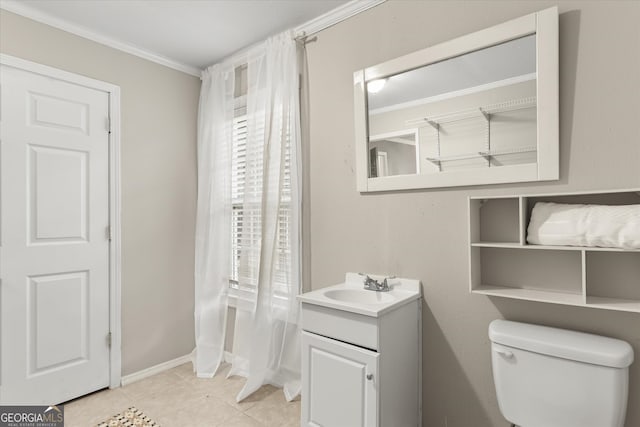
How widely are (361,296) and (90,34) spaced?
98.3 inches

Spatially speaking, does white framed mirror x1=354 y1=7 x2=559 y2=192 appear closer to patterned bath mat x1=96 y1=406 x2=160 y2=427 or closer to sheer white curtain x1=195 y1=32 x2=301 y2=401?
sheer white curtain x1=195 y1=32 x2=301 y2=401

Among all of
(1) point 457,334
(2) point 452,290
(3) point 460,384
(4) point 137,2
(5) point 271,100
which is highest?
(4) point 137,2

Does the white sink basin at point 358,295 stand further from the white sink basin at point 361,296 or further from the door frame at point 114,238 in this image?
the door frame at point 114,238

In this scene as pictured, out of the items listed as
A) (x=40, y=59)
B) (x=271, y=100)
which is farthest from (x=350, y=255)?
(x=40, y=59)

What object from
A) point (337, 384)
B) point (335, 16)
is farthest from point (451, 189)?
point (335, 16)

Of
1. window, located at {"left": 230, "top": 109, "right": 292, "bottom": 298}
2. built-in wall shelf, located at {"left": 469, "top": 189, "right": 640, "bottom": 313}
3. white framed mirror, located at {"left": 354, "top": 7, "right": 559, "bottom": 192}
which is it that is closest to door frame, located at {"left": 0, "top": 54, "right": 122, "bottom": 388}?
window, located at {"left": 230, "top": 109, "right": 292, "bottom": 298}

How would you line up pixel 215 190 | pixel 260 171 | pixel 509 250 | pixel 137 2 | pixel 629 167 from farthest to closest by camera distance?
pixel 215 190 → pixel 260 171 → pixel 137 2 → pixel 509 250 → pixel 629 167

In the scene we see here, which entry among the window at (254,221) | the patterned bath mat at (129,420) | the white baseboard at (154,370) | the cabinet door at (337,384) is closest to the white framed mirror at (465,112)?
the window at (254,221)

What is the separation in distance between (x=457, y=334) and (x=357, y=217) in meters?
0.83

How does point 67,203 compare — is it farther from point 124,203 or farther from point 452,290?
point 452,290

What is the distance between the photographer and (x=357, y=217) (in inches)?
84.0

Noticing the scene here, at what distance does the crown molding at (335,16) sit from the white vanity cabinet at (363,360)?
161 centimetres

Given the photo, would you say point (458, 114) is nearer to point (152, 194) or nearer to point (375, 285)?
point (375, 285)

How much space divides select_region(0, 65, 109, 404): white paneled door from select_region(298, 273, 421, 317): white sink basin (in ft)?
5.27
